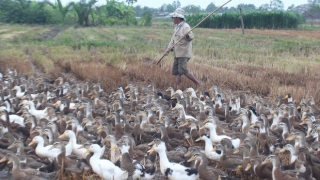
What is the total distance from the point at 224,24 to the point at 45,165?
43.1m

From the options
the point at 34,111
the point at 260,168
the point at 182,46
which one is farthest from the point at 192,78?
the point at 260,168

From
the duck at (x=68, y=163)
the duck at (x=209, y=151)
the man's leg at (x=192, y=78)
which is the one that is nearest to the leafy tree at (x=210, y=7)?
the man's leg at (x=192, y=78)

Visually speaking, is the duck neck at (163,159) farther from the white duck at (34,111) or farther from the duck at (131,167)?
the white duck at (34,111)

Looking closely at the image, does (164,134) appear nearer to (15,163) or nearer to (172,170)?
(172,170)

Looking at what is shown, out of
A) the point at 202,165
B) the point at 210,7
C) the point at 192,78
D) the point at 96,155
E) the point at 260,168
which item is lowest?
the point at 260,168

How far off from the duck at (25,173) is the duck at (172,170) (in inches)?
57.7

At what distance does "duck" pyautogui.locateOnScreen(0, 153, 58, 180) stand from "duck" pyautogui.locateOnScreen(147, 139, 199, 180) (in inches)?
57.7

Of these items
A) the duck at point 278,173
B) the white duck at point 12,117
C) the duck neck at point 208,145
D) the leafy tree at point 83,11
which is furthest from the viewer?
the leafy tree at point 83,11

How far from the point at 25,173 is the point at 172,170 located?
6.61ft

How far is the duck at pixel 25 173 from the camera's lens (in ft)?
20.8

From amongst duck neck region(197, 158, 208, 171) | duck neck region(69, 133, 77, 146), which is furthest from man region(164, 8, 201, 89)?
duck neck region(197, 158, 208, 171)

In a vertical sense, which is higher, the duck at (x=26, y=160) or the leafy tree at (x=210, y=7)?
the leafy tree at (x=210, y=7)

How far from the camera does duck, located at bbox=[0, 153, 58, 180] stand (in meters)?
6.35

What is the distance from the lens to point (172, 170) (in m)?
6.24
